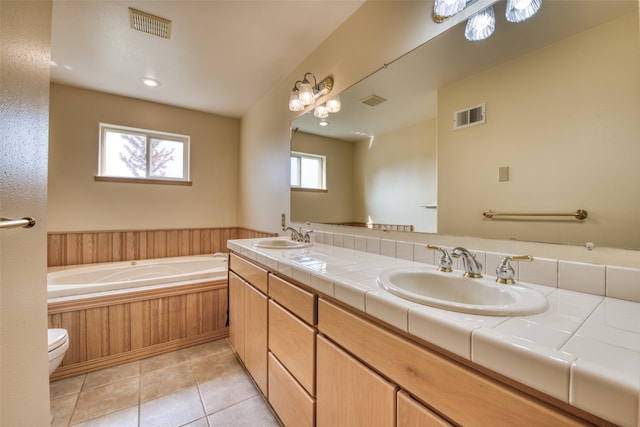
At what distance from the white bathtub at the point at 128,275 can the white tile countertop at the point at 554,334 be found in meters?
1.72

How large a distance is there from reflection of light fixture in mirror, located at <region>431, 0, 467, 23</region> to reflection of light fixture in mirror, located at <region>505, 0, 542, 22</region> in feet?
0.64

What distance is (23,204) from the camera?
74cm

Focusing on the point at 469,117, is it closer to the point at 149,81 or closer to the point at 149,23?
the point at 149,23

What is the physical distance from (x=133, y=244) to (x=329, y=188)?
2527 mm

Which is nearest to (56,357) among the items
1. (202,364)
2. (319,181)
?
(202,364)

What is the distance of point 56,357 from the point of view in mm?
1426

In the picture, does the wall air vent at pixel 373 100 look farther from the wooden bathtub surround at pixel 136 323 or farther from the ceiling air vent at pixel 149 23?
the wooden bathtub surround at pixel 136 323

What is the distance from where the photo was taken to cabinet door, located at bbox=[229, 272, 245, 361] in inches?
71.9

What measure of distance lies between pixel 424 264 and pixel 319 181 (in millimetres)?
1093

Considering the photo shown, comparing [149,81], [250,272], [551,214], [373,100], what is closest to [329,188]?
[373,100]

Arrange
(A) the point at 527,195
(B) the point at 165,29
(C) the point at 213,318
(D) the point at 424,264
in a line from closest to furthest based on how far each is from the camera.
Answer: (A) the point at 527,195
(D) the point at 424,264
(B) the point at 165,29
(C) the point at 213,318

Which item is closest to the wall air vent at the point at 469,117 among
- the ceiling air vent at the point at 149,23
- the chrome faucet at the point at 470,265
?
the chrome faucet at the point at 470,265

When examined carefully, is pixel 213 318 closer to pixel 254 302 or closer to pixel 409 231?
pixel 254 302

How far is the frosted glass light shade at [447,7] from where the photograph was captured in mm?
1110
